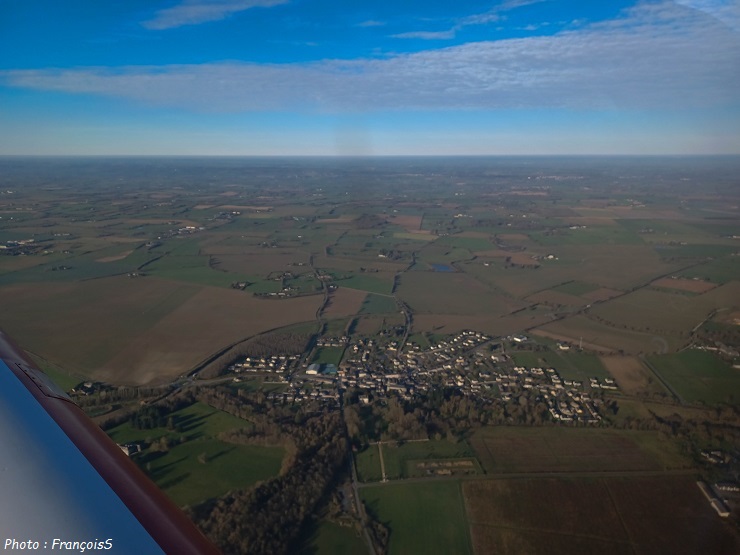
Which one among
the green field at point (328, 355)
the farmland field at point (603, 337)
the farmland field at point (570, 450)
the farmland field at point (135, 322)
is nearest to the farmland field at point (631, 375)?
the farmland field at point (603, 337)

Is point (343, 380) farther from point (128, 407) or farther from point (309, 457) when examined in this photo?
point (128, 407)

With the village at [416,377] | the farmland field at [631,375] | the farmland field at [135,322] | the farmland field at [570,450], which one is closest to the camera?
the farmland field at [570,450]

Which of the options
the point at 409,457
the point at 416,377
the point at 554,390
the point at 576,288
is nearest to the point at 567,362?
the point at 554,390

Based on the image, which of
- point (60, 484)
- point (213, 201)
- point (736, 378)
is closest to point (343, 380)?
point (736, 378)

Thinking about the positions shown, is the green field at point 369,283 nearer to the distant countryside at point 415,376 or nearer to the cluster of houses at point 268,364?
the distant countryside at point 415,376

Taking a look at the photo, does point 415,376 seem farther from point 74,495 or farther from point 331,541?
point 74,495

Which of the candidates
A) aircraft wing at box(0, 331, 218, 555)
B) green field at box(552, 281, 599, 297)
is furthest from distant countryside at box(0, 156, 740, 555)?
aircraft wing at box(0, 331, 218, 555)
